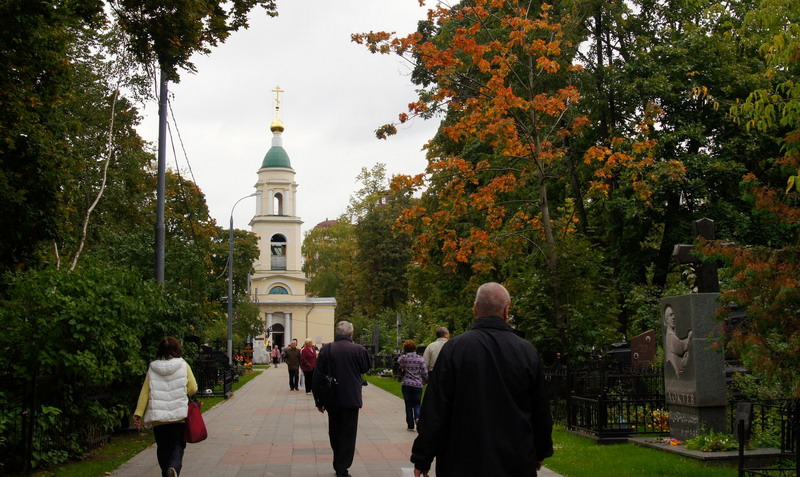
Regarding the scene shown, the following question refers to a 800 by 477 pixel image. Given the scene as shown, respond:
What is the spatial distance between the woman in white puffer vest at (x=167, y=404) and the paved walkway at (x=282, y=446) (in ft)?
5.79

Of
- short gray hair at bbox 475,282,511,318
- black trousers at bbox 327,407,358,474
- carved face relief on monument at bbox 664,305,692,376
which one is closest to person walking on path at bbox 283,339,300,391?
carved face relief on monument at bbox 664,305,692,376

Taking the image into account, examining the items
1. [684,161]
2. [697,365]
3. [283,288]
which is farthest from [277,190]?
[697,365]

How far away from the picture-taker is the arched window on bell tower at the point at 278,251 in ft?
272

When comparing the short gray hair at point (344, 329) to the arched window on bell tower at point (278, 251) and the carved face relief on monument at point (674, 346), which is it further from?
the arched window on bell tower at point (278, 251)

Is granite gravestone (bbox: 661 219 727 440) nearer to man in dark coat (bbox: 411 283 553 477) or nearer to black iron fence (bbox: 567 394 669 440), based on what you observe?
black iron fence (bbox: 567 394 669 440)

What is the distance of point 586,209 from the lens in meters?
31.5

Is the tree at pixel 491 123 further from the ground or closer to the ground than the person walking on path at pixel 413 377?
further from the ground

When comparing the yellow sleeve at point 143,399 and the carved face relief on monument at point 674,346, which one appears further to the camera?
the carved face relief on monument at point 674,346

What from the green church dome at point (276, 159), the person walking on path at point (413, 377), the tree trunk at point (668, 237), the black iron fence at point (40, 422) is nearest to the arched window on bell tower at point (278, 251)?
the green church dome at point (276, 159)

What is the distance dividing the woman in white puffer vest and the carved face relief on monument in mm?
6960

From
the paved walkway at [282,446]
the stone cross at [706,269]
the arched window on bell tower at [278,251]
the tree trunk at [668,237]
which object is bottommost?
the paved walkway at [282,446]

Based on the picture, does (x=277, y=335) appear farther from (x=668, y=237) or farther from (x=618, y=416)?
(x=618, y=416)

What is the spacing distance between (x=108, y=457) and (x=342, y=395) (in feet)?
13.2

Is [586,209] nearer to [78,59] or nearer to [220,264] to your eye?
[78,59]
